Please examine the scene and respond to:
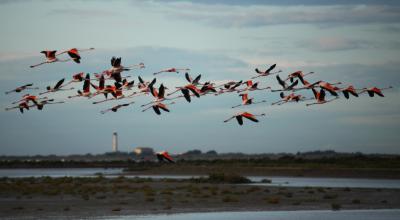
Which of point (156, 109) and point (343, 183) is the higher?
point (156, 109)

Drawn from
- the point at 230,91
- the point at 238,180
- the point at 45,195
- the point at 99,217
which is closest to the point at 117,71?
the point at 230,91

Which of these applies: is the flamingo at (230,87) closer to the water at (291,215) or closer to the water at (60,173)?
the water at (291,215)

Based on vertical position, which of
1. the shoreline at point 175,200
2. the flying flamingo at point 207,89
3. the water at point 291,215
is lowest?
the water at point 291,215

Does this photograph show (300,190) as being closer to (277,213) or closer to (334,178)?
(277,213)

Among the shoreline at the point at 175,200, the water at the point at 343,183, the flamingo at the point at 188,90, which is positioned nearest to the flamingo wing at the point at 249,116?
the flamingo at the point at 188,90

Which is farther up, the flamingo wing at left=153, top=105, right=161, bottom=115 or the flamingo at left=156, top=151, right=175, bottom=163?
the flamingo wing at left=153, top=105, right=161, bottom=115

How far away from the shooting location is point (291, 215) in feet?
123

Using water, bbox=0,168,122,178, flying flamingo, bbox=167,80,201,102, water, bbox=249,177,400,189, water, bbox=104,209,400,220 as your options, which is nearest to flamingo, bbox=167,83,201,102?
flying flamingo, bbox=167,80,201,102

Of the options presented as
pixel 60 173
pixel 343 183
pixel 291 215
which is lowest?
pixel 291 215

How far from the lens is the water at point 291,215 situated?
36.0 meters

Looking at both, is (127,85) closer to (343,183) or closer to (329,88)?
(329,88)

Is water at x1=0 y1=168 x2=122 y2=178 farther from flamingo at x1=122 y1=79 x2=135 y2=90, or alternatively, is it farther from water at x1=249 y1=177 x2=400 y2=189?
flamingo at x1=122 y1=79 x2=135 y2=90

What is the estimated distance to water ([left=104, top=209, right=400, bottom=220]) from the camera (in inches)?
1416

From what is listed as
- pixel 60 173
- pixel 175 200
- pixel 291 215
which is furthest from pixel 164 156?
pixel 60 173
